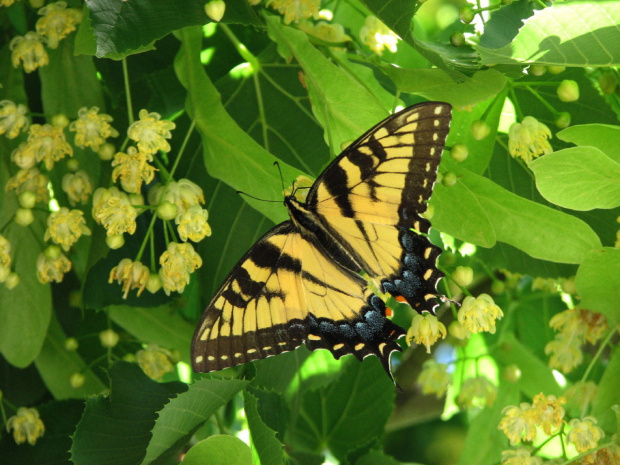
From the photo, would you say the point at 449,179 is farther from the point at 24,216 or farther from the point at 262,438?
the point at 24,216

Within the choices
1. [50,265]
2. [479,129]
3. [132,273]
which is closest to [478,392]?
[479,129]

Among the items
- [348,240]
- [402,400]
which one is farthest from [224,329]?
[402,400]

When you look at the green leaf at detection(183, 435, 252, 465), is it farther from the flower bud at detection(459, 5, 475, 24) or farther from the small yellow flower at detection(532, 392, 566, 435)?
the flower bud at detection(459, 5, 475, 24)

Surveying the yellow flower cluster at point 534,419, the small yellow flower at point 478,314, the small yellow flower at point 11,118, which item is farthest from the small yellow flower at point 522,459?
the small yellow flower at point 11,118

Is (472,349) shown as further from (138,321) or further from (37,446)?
(37,446)

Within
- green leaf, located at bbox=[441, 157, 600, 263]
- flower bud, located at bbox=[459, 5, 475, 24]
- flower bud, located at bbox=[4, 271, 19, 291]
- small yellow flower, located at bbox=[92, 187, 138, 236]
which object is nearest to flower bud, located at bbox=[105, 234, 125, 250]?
small yellow flower, located at bbox=[92, 187, 138, 236]

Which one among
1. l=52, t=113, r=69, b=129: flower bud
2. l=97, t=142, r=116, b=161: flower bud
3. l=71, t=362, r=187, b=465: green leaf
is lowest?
l=71, t=362, r=187, b=465: green leaf
